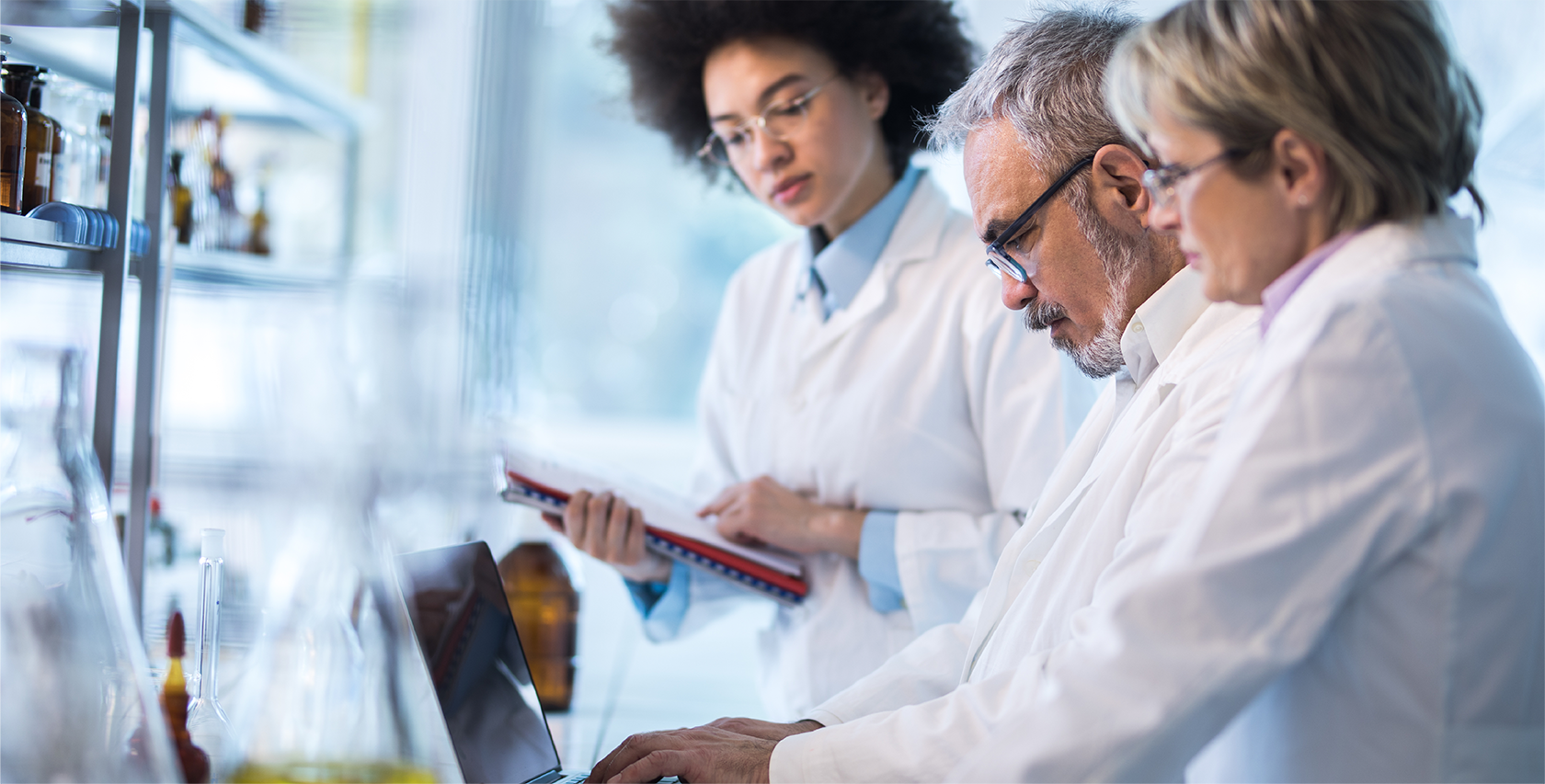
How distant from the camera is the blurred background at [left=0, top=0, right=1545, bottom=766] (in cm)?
144

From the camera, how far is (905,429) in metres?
1.48

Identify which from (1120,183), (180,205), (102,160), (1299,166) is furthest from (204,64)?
(1299,166)

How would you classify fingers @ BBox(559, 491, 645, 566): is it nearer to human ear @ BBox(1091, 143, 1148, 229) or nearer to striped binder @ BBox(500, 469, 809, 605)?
striped binder @ BBox(500, 469, 809, 605)

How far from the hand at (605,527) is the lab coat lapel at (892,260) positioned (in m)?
0.37

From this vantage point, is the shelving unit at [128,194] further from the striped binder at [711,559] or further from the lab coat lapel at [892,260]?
the lab coat lapel at [892,260]

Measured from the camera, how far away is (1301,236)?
70 centimetres

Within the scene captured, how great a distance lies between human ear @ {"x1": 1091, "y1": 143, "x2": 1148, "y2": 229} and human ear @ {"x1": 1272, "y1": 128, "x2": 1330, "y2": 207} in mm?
333

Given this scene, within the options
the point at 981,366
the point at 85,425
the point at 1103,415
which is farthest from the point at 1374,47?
the point at 85,425

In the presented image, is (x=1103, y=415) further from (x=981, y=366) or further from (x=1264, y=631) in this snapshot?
(x=1264, y=631)

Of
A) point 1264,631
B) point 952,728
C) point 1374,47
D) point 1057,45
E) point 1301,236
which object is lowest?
point 952,728

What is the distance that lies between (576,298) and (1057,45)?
297 centimetres

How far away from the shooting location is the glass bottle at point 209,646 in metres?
0.85

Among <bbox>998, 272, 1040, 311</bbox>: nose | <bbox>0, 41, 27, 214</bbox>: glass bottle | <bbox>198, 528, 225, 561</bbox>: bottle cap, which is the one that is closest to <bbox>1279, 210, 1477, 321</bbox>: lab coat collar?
<bbox>998, 272, 1040, 311</bbox>: nose

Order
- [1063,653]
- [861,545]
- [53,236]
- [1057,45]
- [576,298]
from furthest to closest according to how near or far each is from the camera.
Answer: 1. [576,298]
2. [861,545]
3. [1057,45]
4. [53,236]
5. [1063,653]
